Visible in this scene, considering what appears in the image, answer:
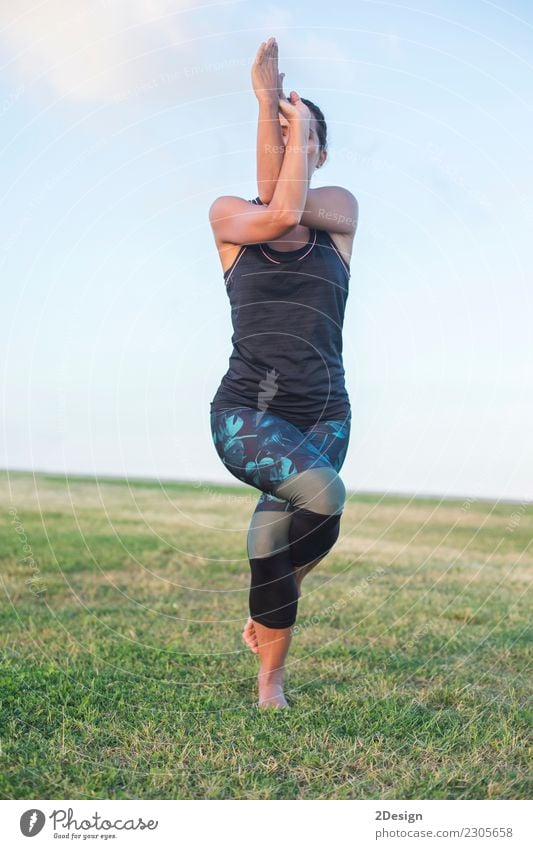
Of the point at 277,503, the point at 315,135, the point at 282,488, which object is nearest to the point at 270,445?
the point at 282,488

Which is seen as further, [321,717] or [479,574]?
[479,574]

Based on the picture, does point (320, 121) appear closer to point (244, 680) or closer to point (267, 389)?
point (267, 389)

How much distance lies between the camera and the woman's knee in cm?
454

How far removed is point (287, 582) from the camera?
489 cm

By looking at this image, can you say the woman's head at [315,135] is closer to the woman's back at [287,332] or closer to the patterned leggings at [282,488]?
the woman's back at [287,332]

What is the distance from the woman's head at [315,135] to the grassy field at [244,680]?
9.79 ft

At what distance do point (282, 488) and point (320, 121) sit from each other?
6.84ft

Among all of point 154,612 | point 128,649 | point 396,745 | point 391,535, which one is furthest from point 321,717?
point 391,535

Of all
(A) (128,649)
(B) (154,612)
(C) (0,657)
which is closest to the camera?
(C) (0,657)

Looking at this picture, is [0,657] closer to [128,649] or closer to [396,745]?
[128,649]

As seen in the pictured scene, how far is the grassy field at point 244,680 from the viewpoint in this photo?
3.96 metres

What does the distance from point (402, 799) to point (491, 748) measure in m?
0.76

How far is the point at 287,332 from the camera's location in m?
4.80
